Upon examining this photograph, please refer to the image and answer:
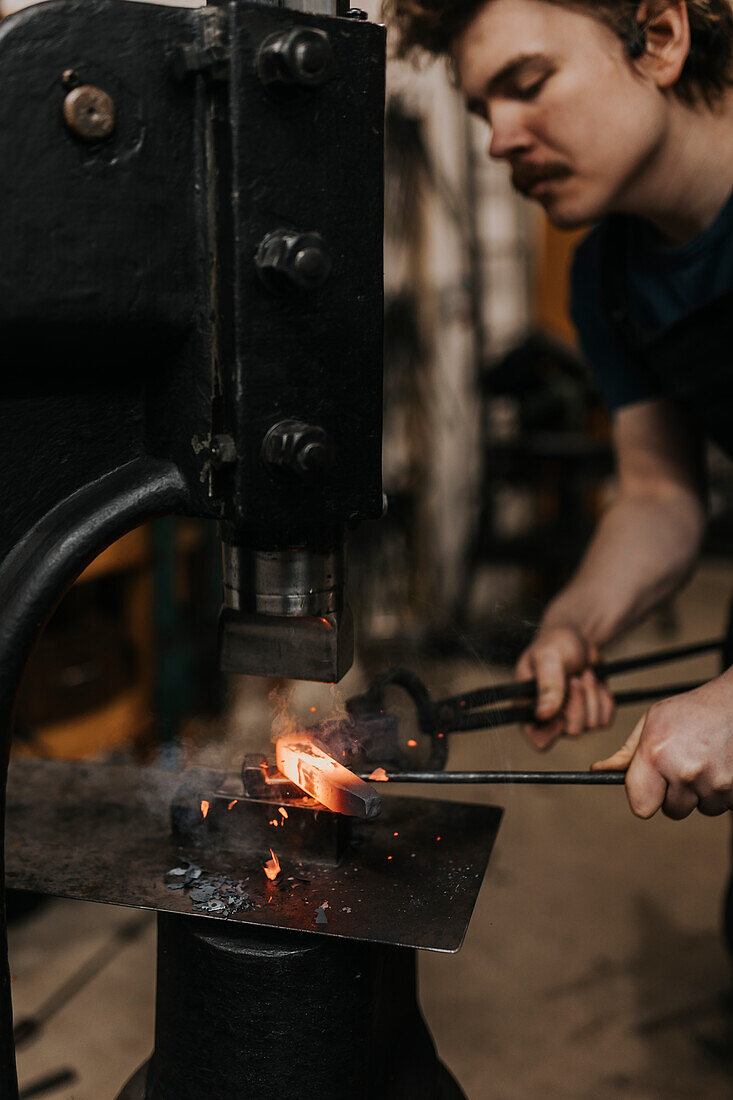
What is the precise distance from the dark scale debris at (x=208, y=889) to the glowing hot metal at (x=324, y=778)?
0.38 feet

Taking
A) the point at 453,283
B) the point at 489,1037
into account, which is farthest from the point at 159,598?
the point at 453,283

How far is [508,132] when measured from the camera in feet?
4.26

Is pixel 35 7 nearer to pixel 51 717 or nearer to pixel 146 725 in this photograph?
pixel 51 717

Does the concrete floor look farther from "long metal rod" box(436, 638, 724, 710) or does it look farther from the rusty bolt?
the rusty bolt

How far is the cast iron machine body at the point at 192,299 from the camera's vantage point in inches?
28.7

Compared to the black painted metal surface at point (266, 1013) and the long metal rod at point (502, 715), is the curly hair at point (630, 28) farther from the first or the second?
the black painted metal surface at point (266, 1013)

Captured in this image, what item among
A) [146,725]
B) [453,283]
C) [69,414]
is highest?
[453,283]

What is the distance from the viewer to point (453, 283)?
14.9 ft

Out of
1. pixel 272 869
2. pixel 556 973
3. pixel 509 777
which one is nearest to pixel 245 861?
pixel 272 869

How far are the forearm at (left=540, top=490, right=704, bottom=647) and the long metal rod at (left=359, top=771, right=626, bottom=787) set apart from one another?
556 millimetres

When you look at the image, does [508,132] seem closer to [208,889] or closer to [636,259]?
[636,259]

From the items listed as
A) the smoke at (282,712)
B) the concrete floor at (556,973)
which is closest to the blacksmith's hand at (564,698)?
the concrete floor at (556,973)

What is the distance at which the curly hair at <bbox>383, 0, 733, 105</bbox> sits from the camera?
4.09 ft

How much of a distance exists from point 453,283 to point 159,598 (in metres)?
2.48
